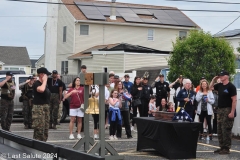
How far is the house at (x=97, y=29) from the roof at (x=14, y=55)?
22593 mm

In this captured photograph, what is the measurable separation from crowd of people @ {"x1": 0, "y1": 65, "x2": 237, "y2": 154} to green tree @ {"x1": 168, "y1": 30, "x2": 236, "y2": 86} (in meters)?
Result: 4.85

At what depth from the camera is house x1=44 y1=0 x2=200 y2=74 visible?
42781mm

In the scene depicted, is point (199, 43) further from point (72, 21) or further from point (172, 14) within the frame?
point (172, 14)

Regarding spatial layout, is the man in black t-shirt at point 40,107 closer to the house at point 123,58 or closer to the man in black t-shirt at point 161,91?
the man in black t-shirt at point 161,91

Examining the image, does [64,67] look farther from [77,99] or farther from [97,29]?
[77,99]

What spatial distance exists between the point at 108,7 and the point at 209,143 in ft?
104

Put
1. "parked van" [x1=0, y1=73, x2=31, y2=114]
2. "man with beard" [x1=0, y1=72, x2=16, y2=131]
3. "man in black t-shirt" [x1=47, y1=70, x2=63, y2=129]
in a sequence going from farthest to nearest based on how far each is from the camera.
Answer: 1. "parked van" [x1=0, y1=73, x2=31, y2=114]
2. "man in black t-shirt" [x1=47, y1=70, x2=63, y2=129]
3. "man with beard" [x1=0, y1=72, x2=16, y2=131]

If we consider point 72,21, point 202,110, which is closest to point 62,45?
point 72,21

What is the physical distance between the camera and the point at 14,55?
69188mm

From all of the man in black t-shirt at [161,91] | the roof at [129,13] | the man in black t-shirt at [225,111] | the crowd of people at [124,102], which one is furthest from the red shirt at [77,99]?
the roof at [129,13]

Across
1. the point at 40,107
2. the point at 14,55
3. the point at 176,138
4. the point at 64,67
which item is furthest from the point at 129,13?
the point at 40,107

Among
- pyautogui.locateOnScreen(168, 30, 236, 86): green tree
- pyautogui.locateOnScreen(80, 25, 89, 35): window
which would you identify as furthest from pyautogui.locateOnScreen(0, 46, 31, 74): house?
pyautogui.locateOnScreen(168, 30, 236, 86): green tree

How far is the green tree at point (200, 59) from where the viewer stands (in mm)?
23406

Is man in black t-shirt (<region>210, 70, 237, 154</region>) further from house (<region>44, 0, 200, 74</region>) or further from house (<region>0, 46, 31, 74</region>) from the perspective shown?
house (<region>0, 46, 31, 74</region>)
